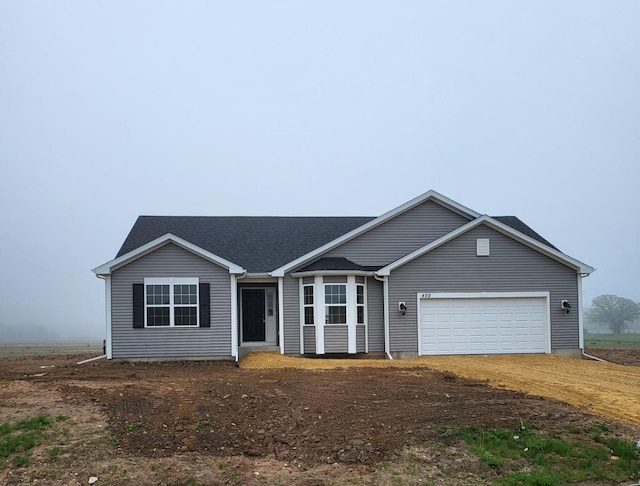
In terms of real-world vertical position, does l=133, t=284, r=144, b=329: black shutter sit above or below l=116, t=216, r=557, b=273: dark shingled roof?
below

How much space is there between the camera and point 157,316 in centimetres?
1817

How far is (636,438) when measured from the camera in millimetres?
8656

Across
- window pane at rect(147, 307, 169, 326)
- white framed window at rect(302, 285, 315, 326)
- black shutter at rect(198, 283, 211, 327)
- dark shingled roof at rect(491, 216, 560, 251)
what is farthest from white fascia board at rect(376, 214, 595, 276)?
window pane at rect(147, 307, 169, 326)

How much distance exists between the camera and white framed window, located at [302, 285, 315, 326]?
62.7ft

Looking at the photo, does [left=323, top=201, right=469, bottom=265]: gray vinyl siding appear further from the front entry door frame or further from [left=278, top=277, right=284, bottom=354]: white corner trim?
the front entry door frame

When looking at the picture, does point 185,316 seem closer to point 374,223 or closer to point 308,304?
point 308,304

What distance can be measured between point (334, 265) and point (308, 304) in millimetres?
1539

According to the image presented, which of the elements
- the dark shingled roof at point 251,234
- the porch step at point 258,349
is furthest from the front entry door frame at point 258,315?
the dark shingled roof at point 251,234

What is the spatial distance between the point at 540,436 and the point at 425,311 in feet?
34.6

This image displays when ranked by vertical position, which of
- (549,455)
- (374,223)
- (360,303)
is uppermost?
(374,223)

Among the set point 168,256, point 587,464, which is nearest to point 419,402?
point 587,464

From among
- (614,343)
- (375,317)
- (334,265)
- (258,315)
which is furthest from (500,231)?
(614,343)

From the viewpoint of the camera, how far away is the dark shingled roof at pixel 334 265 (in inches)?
741

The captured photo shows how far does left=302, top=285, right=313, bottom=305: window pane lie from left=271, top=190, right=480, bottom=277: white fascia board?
2.71 feet
